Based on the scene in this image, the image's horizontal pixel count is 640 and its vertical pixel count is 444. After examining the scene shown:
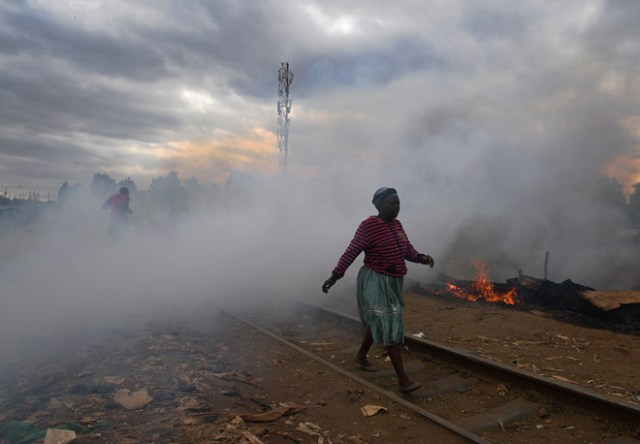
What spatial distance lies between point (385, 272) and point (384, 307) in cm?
36

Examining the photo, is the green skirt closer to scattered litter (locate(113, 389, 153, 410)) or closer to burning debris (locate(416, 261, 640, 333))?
scattered litter (locate(113, 389, 153, 410))

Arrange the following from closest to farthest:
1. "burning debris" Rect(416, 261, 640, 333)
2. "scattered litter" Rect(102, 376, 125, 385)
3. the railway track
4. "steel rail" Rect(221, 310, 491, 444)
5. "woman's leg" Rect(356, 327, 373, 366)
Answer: "steel rail" Rect(221, 310, 491, 444) < the railway track < "scattered litter" Rect(102, 376, 125, 385) < "woman's leg" Rect(356, 327, 373, 366) < "burning debris" Rect(416, 261, 640, 333)

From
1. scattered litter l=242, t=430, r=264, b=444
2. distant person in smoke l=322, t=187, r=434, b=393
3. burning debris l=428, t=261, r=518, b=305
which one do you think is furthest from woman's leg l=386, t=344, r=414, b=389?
burning debris l=428, t=261, r=518, b=305

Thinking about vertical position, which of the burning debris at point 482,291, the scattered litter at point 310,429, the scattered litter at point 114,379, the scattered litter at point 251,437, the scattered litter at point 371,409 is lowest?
the scattered litter at point 310,429

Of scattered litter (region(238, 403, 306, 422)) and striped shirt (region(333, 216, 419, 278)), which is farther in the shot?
striped shirt (region(333, 216, 419, 278))

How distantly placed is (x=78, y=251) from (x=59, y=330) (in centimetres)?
673

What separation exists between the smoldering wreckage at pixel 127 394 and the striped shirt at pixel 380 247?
156 centimetres

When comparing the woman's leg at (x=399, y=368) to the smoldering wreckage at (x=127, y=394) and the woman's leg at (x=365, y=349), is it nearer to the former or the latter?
the woman's leg at (x=365, y=349)

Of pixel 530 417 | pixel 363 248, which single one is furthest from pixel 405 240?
pixel 530 417

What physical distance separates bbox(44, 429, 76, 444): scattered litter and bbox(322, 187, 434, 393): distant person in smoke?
2.56 meters

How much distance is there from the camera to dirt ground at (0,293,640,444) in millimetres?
3537

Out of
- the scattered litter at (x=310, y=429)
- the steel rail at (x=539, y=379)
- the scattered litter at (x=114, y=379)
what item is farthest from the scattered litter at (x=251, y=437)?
the steel rail at (x=539, y=379)

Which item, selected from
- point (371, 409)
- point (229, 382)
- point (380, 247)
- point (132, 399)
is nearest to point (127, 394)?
point (132, 399)

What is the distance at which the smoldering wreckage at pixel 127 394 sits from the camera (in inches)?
133
